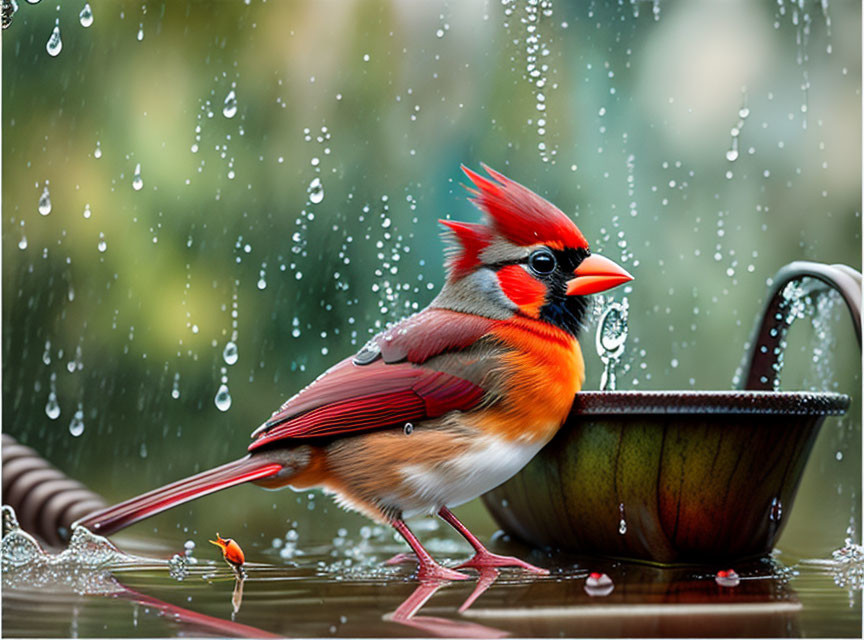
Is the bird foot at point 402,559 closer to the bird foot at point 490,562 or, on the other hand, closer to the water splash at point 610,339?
the bird foot at point 490,562

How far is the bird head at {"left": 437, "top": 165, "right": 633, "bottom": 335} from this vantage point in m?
1.76

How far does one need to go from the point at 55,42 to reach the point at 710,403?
7.47 feet

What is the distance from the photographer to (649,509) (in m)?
1.67

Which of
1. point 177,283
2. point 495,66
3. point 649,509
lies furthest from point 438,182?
point 649,509

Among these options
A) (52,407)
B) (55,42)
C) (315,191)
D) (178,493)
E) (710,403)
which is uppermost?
(55,42)

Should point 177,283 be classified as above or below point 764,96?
below

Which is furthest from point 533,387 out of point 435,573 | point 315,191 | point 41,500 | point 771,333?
point 315,191

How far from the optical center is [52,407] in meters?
3.29

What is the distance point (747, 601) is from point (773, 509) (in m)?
0.40

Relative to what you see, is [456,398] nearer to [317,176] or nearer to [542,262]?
[542,262]

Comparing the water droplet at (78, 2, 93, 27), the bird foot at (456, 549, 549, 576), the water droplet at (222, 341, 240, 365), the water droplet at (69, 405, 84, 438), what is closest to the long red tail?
the bird foot at (456, 549, 549, 576)

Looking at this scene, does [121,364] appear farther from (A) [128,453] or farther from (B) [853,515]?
(B) [853,515]

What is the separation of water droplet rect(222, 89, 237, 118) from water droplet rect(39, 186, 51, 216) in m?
0.62

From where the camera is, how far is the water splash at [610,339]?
2186 mm
